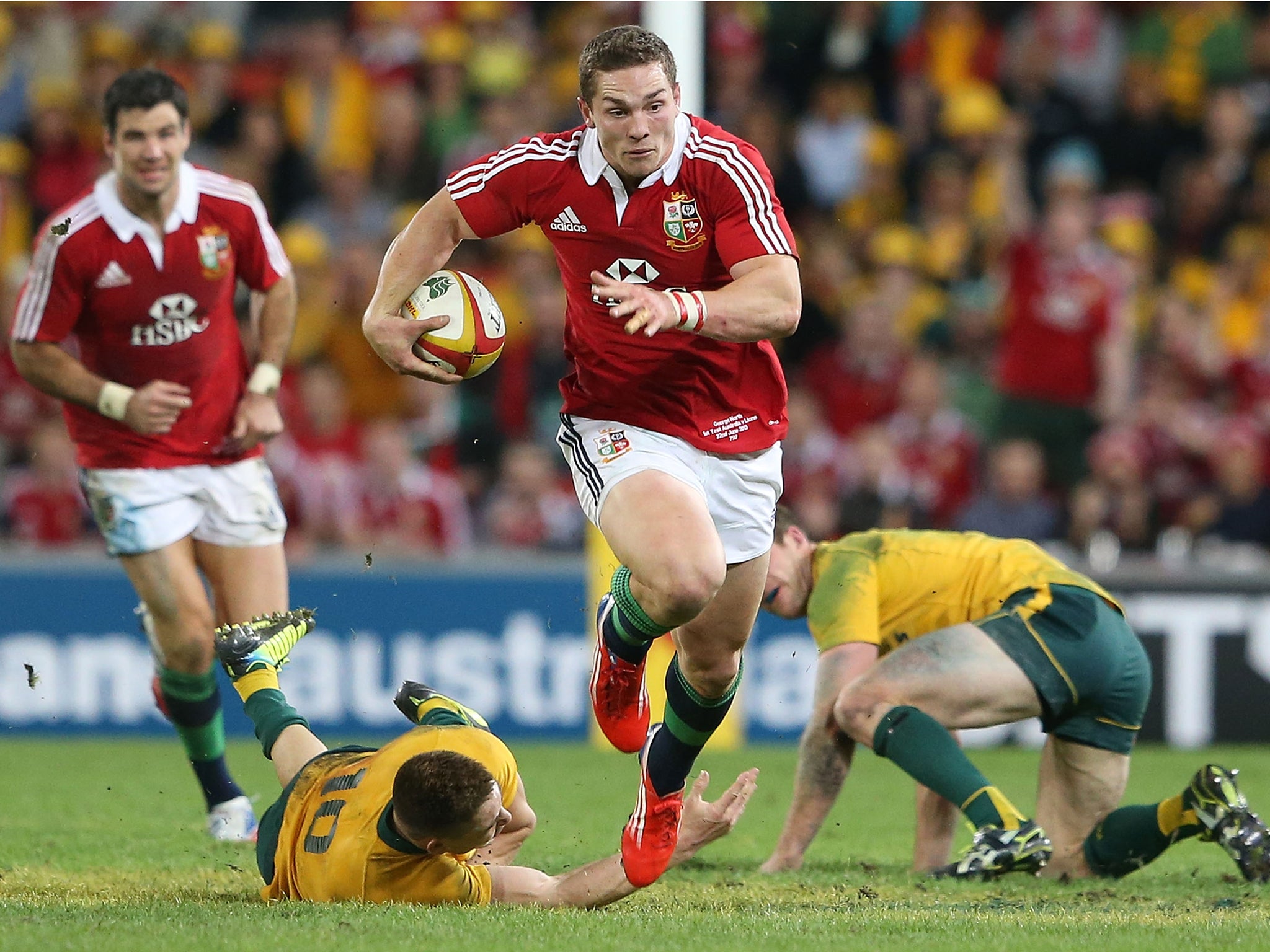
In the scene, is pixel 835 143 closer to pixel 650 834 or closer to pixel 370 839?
pixel 650 834

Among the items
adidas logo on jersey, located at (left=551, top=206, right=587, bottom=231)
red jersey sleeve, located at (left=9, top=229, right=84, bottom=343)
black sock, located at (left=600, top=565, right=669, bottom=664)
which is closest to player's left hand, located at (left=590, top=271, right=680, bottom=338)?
adidas logo on jersey, located at (left=551, top=206, right=587, bottom=231)

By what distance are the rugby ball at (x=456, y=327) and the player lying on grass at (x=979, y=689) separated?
163cm

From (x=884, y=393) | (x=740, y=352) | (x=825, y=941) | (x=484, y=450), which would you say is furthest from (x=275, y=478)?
(x=825, y=941)

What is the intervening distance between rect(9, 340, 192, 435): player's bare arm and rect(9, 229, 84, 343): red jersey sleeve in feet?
0.16

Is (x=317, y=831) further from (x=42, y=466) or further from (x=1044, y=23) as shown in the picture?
(x=1044, y=23)

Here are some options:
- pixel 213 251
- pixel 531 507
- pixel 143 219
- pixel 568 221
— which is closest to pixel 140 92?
pixel 143 219

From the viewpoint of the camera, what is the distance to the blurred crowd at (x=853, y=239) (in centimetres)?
1180

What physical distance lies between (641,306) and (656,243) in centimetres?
83

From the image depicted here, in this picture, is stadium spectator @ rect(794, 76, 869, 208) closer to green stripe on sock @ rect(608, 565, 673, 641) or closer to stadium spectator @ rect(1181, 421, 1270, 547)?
stadium spectator @ rect(1181, 421, 1270, 547)

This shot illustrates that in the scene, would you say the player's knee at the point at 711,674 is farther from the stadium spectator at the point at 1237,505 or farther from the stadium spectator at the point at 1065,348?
the stadium spectator at the point at 1065,348

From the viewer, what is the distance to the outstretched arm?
6.70 m

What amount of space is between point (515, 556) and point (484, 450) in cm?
127

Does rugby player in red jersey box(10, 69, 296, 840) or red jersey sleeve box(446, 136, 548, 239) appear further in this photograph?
rugby player in red jersey box(10, 69, 296, 840)

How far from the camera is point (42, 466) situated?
39.1 ft
